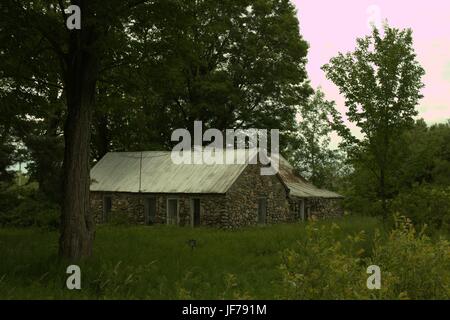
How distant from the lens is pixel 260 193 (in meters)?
32.0

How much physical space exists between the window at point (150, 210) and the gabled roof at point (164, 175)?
0.90m

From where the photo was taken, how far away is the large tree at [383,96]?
67.6ft

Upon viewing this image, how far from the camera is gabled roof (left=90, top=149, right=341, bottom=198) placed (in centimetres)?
3023

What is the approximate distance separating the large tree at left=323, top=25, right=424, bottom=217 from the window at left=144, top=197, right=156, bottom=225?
14.8 meters

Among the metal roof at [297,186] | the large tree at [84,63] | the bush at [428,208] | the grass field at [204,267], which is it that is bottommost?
the grass field at [204,267]

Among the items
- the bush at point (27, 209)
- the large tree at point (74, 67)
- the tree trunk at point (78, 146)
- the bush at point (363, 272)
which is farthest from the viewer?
the bush at point (27, 209)

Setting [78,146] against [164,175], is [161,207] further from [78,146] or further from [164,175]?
[78,146]

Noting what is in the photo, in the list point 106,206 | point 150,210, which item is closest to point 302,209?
point 150,210

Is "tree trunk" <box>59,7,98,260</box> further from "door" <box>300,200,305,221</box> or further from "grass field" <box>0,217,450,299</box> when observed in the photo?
"door" <box>300,200,305,221</box>

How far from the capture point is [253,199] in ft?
103

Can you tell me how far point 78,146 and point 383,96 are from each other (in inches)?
480

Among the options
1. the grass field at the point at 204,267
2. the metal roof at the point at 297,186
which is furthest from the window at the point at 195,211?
the grass field at the point at 204,267

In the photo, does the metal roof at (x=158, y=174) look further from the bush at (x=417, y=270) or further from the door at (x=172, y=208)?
the bush at (x=417, y=270)
